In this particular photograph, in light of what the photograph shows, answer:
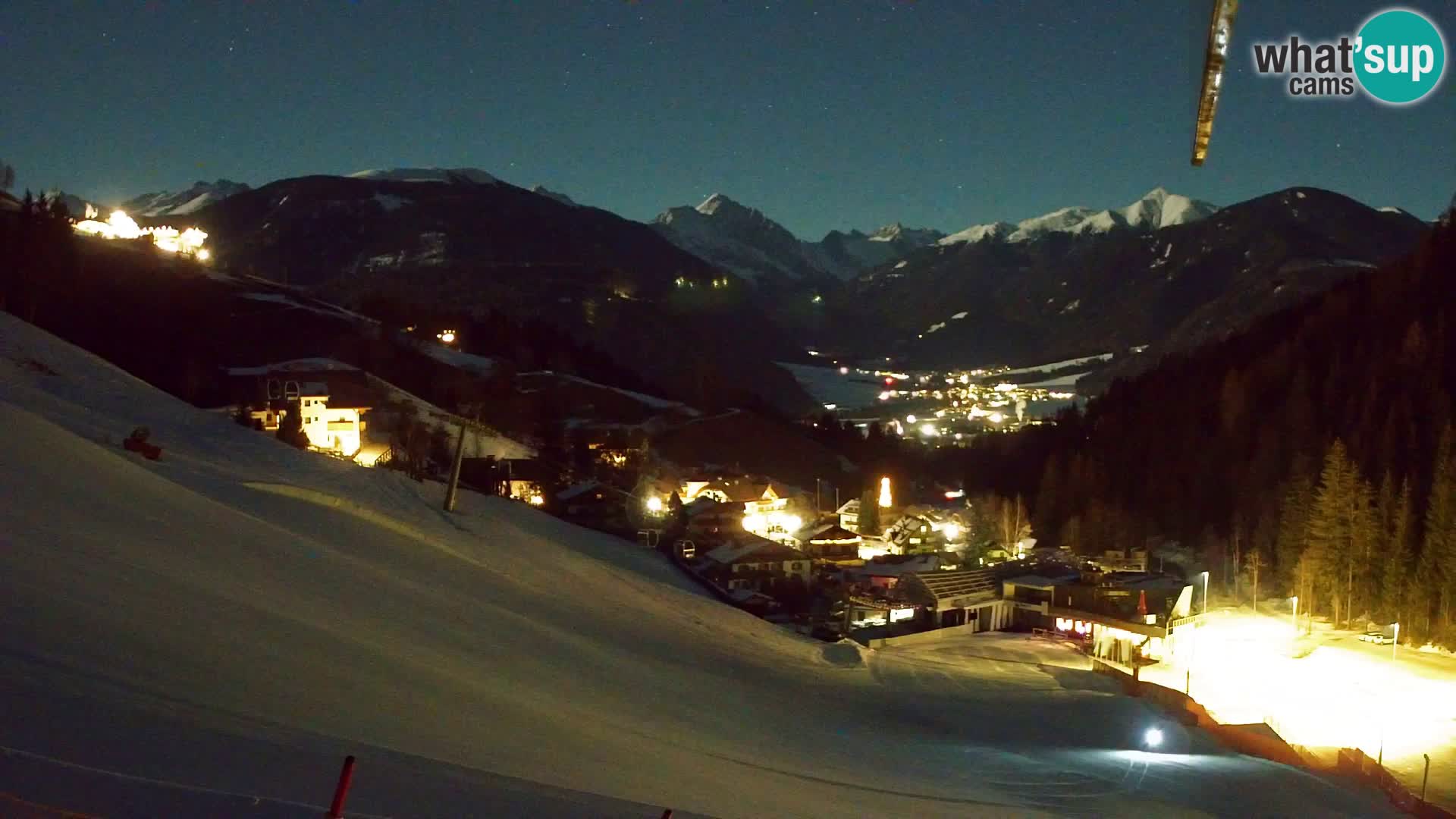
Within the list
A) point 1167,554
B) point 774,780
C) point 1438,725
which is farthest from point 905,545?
point 774,780

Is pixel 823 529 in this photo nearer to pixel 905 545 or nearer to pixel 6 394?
pixel 905 545

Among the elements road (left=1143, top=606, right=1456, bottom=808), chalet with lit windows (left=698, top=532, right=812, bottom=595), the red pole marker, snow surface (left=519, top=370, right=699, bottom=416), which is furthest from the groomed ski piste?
snow surface (left=519, top=370, right=699, bottom=416)

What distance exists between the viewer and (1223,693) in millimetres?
22641

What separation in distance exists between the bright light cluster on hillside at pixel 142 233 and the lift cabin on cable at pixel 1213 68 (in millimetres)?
66949

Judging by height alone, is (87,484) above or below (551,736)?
above

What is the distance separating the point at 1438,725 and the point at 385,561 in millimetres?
21389

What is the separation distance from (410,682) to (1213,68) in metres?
17.4

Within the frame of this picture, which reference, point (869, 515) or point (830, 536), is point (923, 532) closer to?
point (869, 515)

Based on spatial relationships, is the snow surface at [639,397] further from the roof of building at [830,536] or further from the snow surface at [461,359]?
the roof of building at [830,536]

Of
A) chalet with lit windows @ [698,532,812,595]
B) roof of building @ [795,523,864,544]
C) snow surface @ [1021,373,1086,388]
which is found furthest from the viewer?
snow surface @ [1021,373,1086,388]

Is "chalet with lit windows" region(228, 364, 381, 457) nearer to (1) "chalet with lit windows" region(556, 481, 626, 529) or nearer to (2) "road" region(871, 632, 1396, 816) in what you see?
(1) "chalet with lit windows" region(556, 481, 626, 529)

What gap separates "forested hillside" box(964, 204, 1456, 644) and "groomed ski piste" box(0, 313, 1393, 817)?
672 inches

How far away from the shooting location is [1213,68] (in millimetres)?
17594

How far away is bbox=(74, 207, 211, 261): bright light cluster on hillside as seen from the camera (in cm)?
6688
